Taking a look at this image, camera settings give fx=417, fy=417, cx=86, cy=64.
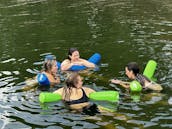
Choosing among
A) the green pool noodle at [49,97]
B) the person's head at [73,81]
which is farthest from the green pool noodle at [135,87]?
the green pool noodle at [49,97]

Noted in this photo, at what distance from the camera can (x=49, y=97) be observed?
11656 mm

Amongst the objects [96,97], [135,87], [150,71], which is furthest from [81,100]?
[150,71]

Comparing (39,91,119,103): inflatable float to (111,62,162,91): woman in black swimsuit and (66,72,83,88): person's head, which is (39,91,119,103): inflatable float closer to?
(66,72,83,88): person's head

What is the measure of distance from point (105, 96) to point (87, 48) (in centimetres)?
686

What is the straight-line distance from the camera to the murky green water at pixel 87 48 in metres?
10.7

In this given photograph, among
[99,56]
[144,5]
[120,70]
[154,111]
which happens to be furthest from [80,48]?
[144,5]

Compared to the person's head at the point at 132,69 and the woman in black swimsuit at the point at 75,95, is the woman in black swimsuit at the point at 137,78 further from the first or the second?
the woman in black swimsuit at the point at 75,95

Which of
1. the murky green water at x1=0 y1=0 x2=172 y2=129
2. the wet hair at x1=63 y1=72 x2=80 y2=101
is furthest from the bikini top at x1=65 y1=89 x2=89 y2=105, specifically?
the murky green water at x1=0 y1=0 x2=172 y2=129

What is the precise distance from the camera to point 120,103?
11539mm

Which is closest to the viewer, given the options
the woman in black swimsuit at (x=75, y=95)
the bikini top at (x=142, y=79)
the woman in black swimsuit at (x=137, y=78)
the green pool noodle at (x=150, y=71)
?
the woman in black swimsuit at (x=75, y=95)

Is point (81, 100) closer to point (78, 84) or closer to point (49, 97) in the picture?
point (78, 84)

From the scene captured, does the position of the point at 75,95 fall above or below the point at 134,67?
below

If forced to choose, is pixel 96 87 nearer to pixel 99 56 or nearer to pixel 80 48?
pixel 99 56

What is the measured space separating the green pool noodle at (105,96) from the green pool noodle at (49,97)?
944 mm
